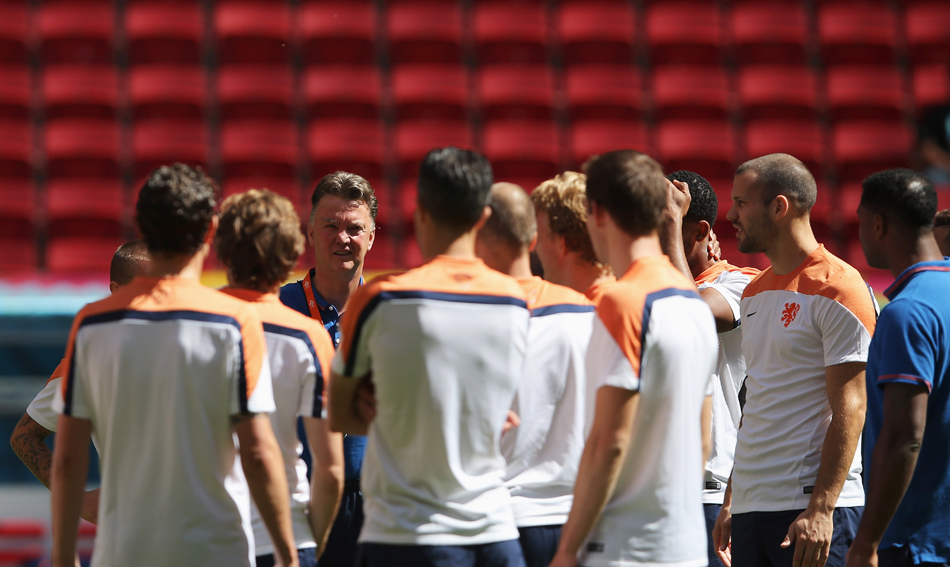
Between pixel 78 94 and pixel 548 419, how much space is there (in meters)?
9.12

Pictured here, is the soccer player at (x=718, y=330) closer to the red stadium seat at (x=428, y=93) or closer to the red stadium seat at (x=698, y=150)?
the red stadium seat at (x=698, y=150)

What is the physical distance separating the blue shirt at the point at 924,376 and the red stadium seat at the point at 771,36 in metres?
8.87

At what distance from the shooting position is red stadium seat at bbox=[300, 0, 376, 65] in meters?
10.5

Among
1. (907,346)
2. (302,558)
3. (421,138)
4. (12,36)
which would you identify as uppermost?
(12,36)

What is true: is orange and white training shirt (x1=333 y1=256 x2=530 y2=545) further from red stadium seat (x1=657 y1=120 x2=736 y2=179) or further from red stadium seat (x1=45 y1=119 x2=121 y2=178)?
red stadium seat (x1=45 y1=119 x2=121 y2=178)

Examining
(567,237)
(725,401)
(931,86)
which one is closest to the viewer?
(567,237)

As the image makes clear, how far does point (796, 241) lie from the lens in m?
3.17

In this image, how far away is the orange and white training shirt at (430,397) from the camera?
209cm

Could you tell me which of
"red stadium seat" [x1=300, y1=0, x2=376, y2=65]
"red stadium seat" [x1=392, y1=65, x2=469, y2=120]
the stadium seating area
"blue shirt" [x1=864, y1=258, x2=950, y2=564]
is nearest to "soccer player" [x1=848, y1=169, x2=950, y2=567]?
"blue shirt" [x1=864, y1=258, x2=950, y2=564]

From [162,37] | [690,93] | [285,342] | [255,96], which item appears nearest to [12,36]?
[162,37]

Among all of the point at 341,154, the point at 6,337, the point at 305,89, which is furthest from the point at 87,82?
the point at 6,337

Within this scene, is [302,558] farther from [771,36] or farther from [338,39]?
[771,36]

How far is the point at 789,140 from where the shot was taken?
10.0 m

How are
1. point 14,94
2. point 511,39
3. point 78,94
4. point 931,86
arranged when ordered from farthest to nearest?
point 511,39, point 931,86, point 78,94, point 14,94
